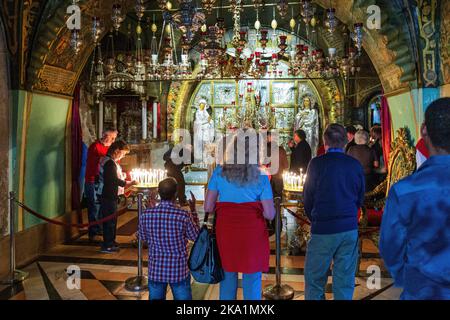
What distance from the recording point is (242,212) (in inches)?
124

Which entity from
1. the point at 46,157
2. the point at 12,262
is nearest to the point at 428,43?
the point at 46,157

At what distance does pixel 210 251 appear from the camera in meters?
3.21

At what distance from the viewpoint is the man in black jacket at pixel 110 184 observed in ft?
20.6

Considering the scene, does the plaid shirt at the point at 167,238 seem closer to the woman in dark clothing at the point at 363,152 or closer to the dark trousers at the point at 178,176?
the woman in dark clothing at the point at 363,152

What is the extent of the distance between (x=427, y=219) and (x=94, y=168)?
630 cm

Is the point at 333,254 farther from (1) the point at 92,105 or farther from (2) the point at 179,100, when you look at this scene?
(2) the point at 179,100

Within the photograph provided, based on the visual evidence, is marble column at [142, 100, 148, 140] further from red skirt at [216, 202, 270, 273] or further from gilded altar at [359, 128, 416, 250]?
red skirt at [216, 202, 270, 273]

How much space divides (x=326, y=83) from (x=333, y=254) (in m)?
11.8

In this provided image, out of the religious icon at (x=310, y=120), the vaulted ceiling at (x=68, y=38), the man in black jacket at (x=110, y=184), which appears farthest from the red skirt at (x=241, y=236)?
the religious icon at (x=310, y=120)

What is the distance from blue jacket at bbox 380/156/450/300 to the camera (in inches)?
68.6

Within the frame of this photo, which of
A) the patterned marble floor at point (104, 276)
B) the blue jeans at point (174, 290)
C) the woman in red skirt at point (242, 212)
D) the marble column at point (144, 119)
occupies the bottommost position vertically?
the patterned marble floor at point (104, 276)

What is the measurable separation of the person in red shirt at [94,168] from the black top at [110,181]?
0.76 metres

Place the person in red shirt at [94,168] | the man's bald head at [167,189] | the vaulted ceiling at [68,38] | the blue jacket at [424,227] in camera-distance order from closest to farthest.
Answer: the blue jacket at [424,227], the man's bald head at [167,189], the vaulted ceiling at [68,38], the person in red shirt at [94,168]

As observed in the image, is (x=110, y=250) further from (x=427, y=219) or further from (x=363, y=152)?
(x=427, y=219)
